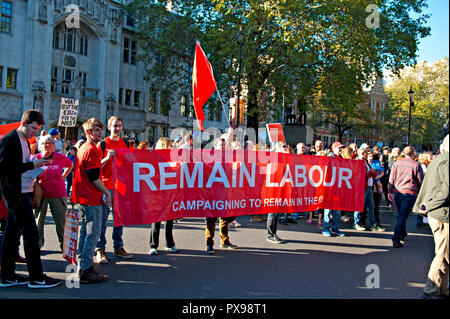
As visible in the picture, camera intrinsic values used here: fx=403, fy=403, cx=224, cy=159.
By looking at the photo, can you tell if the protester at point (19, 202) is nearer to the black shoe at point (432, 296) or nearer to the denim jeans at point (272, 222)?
the denim jeans at point (272, 222)

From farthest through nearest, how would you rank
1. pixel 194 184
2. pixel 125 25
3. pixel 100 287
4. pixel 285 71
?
pixel 125 25
pixel 285 71
pixel 194 184
pixel 100 287

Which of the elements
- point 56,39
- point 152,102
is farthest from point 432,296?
point 152,102

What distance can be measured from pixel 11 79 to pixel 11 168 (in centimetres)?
2409

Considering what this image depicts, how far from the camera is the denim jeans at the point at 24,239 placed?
5.09 metres

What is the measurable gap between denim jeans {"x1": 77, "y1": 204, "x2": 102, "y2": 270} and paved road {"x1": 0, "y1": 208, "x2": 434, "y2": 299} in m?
0.36

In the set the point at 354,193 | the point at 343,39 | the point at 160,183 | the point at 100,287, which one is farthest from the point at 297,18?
the point at 100,287

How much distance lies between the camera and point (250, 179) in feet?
26.9

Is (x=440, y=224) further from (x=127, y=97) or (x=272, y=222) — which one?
(x=127, y=97)

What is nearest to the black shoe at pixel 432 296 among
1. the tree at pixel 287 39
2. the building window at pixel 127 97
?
the tree at pixel 287 39

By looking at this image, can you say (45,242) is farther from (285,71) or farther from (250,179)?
(285,71)

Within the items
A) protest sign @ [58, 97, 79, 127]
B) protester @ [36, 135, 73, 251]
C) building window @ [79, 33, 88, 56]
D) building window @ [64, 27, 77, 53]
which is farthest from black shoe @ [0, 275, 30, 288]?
building window @ [79, 33, 88, 56]

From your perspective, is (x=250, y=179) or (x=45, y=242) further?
(x=250, y=179)
